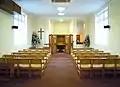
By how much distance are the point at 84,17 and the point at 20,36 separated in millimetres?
6825

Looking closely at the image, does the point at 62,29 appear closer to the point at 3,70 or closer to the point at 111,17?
the point at 111,17

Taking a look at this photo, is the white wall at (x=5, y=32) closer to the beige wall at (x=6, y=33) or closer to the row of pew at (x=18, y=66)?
the beige wall at (x=6, y=33)

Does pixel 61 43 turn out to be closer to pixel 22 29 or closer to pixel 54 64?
pixel 22 29

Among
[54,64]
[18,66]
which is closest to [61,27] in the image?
[54,64]

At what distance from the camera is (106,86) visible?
5.60 metres

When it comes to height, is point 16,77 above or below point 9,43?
below

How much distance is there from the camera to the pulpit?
15.1 meters

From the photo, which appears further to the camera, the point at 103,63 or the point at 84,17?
the point at 84,17

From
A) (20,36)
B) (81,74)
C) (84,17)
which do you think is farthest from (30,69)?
(84,17)

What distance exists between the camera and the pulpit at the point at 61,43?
49.6 ft

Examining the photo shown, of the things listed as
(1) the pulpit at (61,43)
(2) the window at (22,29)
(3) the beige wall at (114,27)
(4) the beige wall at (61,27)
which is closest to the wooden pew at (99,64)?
(3) the beige wall at (114,27)

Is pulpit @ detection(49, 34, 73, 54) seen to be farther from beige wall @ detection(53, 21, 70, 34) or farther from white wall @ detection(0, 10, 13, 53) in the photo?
beige wall @ detection(53, 21, 70, 34)

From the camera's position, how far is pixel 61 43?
53.7ft

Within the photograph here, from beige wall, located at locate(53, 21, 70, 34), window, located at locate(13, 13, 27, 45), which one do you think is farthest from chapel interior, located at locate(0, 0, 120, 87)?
beige wall, located at locate(53, 21, 70, 34)
